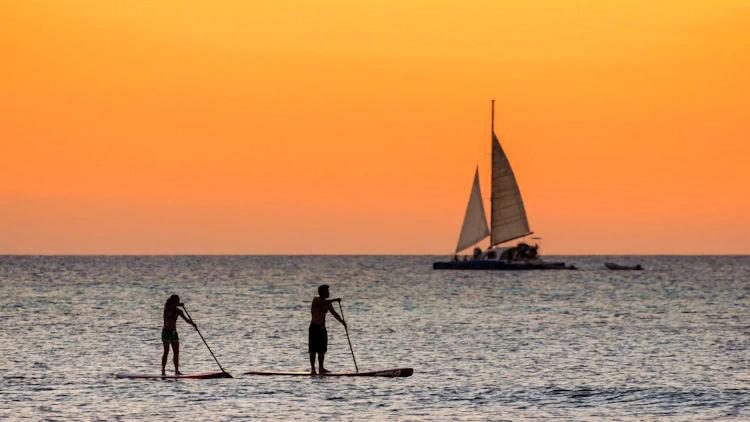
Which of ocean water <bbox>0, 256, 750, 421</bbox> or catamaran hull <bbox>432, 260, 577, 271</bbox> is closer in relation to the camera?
ocean water <bbox>0, 256, 750, 421</bbox>

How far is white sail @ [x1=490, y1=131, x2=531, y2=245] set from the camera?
127 meters

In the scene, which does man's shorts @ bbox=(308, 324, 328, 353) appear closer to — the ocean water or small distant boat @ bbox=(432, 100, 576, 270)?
the ocean water

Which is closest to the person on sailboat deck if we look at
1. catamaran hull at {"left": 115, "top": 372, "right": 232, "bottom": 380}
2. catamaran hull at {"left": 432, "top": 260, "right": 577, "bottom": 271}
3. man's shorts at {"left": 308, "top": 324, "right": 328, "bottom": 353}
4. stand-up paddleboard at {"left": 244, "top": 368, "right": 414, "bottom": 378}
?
man's shorts at {"left": 308, "top": 324, "right": 328, "bottom": 353}

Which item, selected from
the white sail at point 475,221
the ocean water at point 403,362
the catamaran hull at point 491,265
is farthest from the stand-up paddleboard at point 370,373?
the catamaran hull at point 491,265

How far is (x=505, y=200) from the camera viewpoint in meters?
127

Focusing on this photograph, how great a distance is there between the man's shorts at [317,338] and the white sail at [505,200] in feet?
315

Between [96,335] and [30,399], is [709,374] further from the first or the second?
[96,335]

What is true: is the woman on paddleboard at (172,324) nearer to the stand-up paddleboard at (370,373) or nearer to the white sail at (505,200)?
the stand-up paddleboard at (370,373)

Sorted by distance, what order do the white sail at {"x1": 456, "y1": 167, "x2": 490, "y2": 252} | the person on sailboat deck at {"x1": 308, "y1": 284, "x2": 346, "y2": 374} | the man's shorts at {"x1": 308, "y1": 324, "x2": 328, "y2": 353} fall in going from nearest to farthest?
the person on sailboat deck at {"x1": 308, "y1": 284, "x2": 346, "y2": 374}, the man's shorts at {"x1": 308, "y1": 324, "x2": 328, "y2": 353}, the white sail at {"x1": 456, "y1": 167, "x2": 490, "y2": 252}

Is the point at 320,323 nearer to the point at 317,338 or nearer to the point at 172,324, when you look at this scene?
the point at 317,338

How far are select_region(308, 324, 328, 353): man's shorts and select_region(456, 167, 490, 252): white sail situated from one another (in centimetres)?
9771

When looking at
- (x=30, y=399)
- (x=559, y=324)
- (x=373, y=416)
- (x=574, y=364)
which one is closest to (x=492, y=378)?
(x=574, y=364)

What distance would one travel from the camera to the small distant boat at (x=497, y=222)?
127062 mm

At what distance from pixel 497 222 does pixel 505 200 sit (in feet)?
9.50
